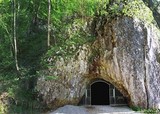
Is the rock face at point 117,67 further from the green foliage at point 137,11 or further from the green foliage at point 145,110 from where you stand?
the green foliage at point 137,11

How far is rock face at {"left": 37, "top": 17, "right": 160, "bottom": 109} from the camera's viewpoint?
663 inches

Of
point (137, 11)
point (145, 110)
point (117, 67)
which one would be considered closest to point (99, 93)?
point (117, 67)

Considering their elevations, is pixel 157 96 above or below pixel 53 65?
below

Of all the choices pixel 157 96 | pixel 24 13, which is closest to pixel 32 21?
pixel 24 13

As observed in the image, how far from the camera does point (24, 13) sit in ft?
58.0

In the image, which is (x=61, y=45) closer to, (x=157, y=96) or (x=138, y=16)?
(x=138, y=16)

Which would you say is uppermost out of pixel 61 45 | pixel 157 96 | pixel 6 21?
pixel 6 21

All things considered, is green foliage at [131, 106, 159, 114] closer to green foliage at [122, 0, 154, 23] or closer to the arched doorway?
the arched doorway

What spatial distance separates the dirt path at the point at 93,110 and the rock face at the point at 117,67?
464 mm

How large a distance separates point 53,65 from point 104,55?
111 inches

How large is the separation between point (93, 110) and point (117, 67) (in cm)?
260

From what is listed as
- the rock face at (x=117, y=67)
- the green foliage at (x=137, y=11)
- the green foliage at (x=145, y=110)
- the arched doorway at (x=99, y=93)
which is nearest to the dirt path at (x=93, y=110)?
the green foliage at (x=145, y=110)

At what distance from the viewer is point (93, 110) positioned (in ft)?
55.3

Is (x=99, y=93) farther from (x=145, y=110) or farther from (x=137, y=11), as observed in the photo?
(x=137, y=11)
